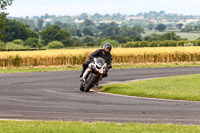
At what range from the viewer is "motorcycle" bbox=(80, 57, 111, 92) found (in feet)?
→ 64.9

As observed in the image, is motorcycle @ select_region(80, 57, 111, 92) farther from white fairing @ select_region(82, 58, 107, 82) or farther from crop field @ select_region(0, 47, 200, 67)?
crop field @ select_region(0, 47, 200, 67)

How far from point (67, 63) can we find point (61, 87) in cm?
1869

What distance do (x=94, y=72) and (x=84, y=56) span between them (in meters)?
21.5

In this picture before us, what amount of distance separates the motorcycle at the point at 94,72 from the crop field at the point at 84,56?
20493mm

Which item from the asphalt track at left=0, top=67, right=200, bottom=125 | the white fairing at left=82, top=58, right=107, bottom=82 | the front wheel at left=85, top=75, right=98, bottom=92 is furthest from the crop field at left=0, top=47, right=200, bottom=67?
the white fairing at left=82, top=58, right=107, bottom=82

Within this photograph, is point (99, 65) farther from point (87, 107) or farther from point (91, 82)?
point (87, 107)

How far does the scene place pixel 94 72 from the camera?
2003cm

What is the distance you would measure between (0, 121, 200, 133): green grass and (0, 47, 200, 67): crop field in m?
28.9

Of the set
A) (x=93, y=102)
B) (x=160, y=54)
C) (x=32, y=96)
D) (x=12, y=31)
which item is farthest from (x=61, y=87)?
(x=12, y=31)

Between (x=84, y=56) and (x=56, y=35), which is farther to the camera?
(x=56, y=35)

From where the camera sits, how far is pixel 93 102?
16.5m

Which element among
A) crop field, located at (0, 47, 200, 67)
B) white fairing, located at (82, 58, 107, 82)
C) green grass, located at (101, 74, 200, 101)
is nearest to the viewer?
green grass, located at (101, 74, 200, 101)

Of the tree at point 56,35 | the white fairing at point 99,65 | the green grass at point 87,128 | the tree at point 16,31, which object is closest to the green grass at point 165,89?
the white fairing at point 99,65

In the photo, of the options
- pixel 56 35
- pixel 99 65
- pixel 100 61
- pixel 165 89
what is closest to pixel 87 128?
pixel 99 65
